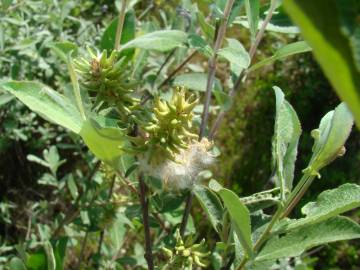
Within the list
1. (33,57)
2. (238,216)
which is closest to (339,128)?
(238,216)

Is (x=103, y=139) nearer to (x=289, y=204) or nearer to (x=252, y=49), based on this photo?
(x=289, y=204)

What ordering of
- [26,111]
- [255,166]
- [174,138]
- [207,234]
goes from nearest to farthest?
[174,138] < [26,111] < [207,234] < [255,166]

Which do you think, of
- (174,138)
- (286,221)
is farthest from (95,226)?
(174,138)

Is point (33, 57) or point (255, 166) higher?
point (33, 57)

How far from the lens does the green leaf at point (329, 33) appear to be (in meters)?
0.24

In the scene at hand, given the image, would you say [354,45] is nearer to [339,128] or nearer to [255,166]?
[339,128]

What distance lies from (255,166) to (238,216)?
2.77 m

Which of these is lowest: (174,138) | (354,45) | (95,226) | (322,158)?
(95,226)

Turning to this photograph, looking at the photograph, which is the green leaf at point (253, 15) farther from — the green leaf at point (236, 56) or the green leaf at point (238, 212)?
the green leaf at point (238, 212)

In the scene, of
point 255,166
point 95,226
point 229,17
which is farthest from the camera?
point 255,166

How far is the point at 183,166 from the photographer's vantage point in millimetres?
855

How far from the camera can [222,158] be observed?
12.0 feet

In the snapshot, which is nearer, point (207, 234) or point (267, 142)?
point (207, 234)

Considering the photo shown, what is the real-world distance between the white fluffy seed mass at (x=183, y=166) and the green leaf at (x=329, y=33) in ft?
1.81
